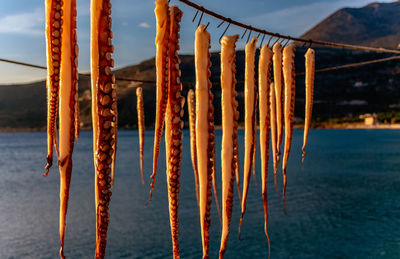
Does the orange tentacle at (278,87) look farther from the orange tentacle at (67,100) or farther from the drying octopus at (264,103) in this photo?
the orange tentacle at (67,100)

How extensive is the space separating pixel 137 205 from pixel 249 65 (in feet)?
172

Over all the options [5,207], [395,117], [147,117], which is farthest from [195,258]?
[395,117]

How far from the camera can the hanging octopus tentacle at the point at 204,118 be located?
2824mm

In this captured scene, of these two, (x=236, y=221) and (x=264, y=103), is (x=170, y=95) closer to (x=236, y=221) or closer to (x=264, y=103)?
(x=264, y=103)

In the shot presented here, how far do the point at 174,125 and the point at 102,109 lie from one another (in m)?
0.61

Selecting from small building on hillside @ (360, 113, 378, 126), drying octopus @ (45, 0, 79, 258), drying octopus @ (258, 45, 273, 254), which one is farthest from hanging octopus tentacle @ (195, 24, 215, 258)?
small building on hillside @ (360, 113, 378, 126)

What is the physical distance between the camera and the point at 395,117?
19312cm

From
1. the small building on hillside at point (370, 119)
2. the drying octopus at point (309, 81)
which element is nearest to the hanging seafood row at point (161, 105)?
the drying octopus at point (309, 81)

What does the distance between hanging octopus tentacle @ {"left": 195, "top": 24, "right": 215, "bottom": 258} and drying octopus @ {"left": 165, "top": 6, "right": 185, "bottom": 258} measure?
21 centimetres

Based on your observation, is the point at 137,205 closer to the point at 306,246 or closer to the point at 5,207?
the point at 5,207

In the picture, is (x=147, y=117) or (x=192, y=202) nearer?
(x=192, y=202)

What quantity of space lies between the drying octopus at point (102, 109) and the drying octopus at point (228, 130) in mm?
1040

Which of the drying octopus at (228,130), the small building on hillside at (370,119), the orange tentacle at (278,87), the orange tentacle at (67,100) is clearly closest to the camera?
the orange tentacle at (67,100)

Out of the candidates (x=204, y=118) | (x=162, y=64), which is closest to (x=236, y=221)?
(x=204, y=118)
